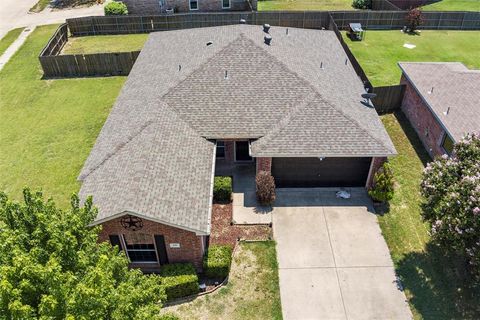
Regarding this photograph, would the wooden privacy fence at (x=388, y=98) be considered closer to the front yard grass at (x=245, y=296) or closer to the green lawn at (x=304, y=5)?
the front yard grass at (x=245, y=296)

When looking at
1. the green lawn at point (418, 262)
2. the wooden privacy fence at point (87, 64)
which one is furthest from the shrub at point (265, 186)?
the wooden privacy fence at point (87, 64)

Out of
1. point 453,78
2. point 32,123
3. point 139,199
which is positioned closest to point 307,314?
point 139,199

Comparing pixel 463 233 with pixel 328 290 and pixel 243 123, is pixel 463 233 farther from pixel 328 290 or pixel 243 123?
pixel 243 123

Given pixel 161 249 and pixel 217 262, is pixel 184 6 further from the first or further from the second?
pixel 217 262

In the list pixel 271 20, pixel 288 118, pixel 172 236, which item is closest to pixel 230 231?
pixel 172 236

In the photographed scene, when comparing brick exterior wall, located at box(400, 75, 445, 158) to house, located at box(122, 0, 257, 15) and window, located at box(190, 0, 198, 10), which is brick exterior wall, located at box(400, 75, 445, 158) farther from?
window, located at box(190, 0, 198, 10)

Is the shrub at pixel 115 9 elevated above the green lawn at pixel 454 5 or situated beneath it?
elevated above
